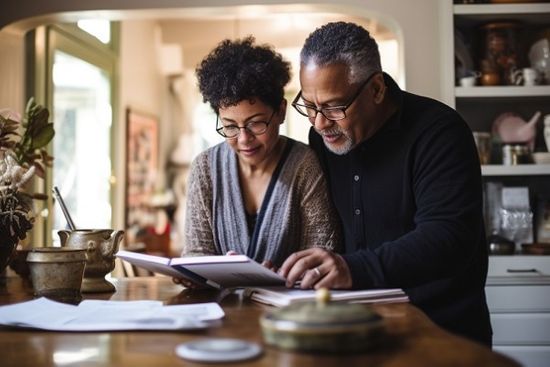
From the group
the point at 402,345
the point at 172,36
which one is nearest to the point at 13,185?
the point at 402,345

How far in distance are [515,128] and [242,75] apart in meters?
1.78

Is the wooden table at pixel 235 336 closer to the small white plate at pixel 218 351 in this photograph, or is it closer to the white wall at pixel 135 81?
the small white plate at pixel 218 351

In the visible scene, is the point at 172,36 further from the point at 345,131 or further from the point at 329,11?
the point at 345,131

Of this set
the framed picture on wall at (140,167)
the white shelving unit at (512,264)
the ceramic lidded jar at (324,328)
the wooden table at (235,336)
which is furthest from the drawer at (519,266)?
the framed picture on wall at (140,167)

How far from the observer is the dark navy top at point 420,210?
5.46 ft

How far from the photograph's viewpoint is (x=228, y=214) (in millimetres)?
2053

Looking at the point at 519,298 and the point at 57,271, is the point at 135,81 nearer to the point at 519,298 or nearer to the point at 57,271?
the point at 519,298

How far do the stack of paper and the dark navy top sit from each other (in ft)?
1.42

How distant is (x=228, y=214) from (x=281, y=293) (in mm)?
587

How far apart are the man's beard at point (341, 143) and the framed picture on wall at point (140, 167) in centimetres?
409

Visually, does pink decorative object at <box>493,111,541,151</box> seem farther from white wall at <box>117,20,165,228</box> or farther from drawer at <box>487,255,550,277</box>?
white wall at <box>117,20,165,228</box>

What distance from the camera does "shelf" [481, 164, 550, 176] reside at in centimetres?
311

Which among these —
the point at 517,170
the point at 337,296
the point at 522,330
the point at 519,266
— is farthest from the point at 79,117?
the point at 337,296

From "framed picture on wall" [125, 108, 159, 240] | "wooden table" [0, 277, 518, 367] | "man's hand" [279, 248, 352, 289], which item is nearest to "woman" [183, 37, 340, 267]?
"man's hand" [279, 248, 352, 289]
